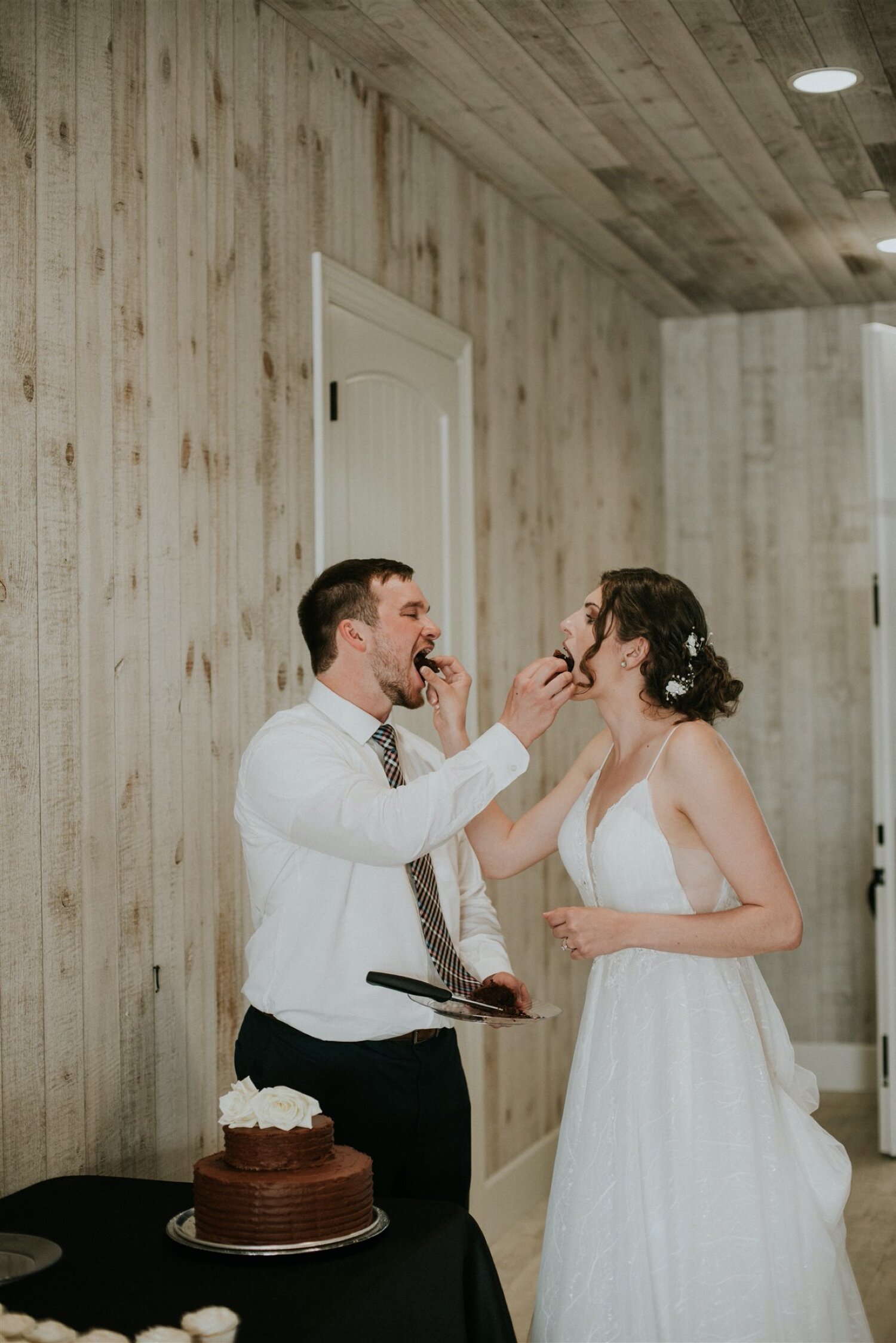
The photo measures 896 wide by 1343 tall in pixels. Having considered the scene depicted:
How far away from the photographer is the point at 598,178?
421 cm

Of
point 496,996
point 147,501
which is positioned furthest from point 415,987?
point 147,501

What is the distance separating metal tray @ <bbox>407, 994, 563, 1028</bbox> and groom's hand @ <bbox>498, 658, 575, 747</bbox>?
414 mm

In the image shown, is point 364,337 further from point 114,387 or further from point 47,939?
point 47,939

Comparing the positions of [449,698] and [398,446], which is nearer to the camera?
[449,698]

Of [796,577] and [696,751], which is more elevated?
[796,577]

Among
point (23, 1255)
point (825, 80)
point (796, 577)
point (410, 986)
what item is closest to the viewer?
point (23, 1255)

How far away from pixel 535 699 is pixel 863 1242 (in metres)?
2.55

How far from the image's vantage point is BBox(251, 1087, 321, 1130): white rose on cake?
179 cm

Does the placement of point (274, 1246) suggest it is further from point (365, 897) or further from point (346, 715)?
point (346, 715)

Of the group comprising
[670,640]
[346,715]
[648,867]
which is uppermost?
[670,640]

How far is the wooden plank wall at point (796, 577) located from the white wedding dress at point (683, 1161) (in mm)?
3464

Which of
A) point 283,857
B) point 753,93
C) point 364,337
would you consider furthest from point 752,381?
point 283,857

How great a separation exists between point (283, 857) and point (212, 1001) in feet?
1.86

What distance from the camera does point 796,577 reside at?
5.87 m
